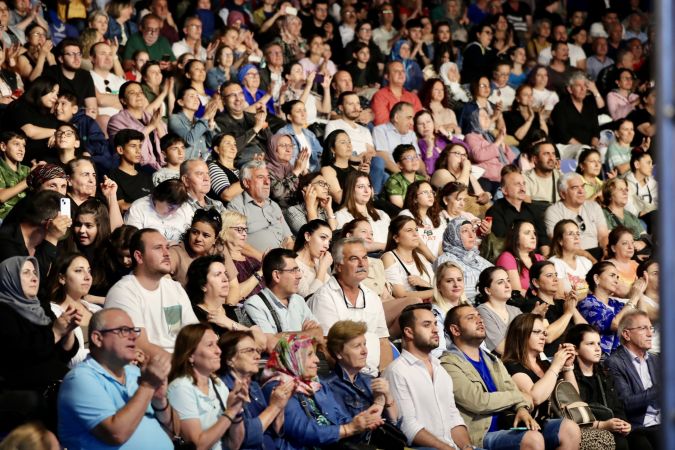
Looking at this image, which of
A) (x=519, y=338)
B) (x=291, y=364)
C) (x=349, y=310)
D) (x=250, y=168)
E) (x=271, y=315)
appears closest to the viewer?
(x=291, y=364)

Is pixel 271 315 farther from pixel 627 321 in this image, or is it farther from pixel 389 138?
pixel 389 138

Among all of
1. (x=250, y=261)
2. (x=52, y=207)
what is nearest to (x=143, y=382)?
(x=52, y=207)

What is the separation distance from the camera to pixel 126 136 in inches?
313

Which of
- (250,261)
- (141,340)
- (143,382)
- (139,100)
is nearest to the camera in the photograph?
(143,382)

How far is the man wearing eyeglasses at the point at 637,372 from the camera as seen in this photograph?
281 inches

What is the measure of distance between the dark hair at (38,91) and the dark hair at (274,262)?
2.72m

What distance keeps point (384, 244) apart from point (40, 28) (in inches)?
142

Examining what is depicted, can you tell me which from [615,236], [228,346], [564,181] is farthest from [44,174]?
[564,181]

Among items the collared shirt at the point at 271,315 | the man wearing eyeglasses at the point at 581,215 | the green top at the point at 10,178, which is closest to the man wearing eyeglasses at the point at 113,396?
the collared shirt at the point at 271,315

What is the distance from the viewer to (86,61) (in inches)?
396

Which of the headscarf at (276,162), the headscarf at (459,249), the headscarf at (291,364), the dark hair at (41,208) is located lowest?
the headscarf at (459,249)

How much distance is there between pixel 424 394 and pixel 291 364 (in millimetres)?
849

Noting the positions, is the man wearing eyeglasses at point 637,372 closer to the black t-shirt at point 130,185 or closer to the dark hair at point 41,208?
the black t-shirt at point 130,185

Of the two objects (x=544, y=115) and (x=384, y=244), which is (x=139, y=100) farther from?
(x=544, y=115)
